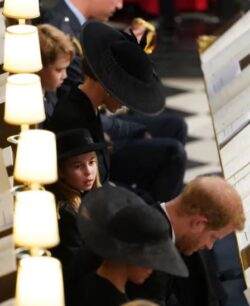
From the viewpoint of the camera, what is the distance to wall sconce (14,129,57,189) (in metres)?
3.03

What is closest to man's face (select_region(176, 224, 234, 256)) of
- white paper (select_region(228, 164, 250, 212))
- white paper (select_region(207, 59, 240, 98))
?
white paper (select_region(228, 164, 250, 212))

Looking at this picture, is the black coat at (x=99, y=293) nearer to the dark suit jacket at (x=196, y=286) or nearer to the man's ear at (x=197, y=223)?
the man's ear at (x=197, y=223)

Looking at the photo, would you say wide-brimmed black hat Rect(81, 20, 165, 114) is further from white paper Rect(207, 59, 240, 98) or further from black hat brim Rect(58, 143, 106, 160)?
white paper Rect(207, 59, 240, 98)

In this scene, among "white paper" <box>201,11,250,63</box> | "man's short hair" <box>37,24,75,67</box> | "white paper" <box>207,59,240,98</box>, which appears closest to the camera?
"man's short hair" <box>37,24,75,67</box>

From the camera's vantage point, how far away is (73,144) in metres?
4.39

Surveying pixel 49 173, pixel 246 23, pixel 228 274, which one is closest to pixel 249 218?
pixel 228 274

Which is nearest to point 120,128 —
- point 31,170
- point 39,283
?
point 31,170

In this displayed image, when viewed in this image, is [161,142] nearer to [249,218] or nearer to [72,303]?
[249,218]

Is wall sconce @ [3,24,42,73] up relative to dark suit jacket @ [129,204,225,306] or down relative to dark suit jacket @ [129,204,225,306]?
up

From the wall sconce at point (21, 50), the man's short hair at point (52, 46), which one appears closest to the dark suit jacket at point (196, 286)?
the wall sconce at point (21, 50)

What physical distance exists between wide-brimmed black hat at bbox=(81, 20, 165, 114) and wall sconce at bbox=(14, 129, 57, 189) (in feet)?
4.81

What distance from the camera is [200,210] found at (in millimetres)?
4020

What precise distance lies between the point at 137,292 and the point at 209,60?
92.8 inches

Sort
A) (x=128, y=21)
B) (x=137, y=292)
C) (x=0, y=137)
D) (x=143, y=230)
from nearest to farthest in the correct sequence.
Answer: (x=143, y=230) → (x=137, y=292) → (x=0, y=137) → (x=128, y=21)
